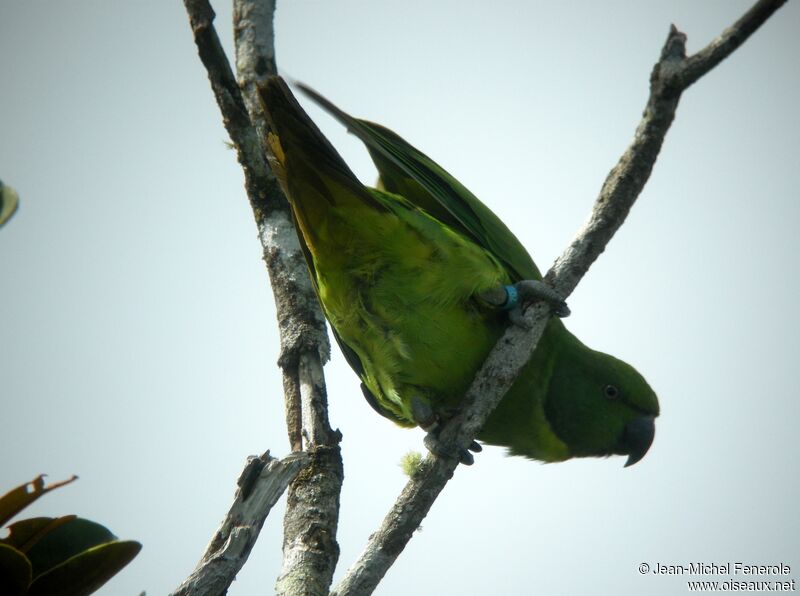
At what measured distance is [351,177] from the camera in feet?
10.4

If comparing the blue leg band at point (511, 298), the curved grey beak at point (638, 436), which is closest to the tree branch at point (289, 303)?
the blue leg band at point (511, 298)

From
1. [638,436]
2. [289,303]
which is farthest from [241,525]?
[638,436]

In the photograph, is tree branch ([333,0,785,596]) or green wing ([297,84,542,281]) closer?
tree branch ([333,0,785,596])

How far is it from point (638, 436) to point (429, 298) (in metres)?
1.52

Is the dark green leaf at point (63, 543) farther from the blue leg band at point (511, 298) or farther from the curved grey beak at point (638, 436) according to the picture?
the curved grey beak at point (638, 436)

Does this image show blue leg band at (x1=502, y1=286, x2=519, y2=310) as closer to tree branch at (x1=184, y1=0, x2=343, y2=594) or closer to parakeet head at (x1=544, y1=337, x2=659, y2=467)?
parakeet head at (x1=544, y1=337, x2=659, y2=467)

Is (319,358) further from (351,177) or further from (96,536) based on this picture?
(96,536)

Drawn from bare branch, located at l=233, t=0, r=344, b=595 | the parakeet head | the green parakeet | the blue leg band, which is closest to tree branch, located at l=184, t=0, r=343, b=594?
bare branch, located at l=233, t=0, r=344, b=595

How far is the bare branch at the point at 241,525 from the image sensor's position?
6.92ft

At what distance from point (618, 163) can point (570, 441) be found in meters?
1.74

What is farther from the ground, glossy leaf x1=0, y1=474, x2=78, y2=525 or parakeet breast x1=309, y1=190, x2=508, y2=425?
parakeet breast x1=309, y1=190, x2=508, y2=425

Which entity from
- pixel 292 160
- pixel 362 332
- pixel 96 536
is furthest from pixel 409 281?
pixel 96 536

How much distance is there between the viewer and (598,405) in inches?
153

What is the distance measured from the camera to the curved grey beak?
154 inches
